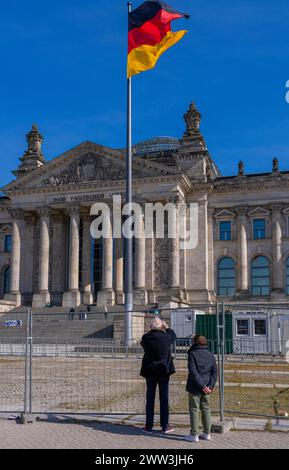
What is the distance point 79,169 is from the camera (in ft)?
199

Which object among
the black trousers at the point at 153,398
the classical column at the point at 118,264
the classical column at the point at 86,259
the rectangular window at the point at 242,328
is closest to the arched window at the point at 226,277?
the classical column at the point at 118,264

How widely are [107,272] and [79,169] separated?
11690mm

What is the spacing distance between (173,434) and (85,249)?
51.1 meters

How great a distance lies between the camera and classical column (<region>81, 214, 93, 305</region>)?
5978 cm

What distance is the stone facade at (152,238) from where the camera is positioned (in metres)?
56.8

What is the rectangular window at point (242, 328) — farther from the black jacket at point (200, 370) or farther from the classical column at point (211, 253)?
the classical column at point (211, 253)

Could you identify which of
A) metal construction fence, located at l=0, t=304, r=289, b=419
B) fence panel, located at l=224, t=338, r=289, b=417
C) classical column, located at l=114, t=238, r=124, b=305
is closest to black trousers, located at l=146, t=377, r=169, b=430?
metal construction fence, located at l=0, t=304, r=289, b=419

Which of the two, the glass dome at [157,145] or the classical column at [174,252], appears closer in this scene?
the classical column at [174,252]

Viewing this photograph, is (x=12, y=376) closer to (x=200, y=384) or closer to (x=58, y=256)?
(x=200, y=384)

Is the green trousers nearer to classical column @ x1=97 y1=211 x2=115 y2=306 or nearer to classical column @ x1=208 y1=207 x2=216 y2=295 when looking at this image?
classical column @ x1=97 y1=211 x2=115 y2=306

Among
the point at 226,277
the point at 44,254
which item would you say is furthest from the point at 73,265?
the point at 226,277

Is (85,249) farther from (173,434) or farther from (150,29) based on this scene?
(173,434)

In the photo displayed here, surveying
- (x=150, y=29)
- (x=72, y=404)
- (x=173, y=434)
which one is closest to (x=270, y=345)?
(x=72, y=404)
